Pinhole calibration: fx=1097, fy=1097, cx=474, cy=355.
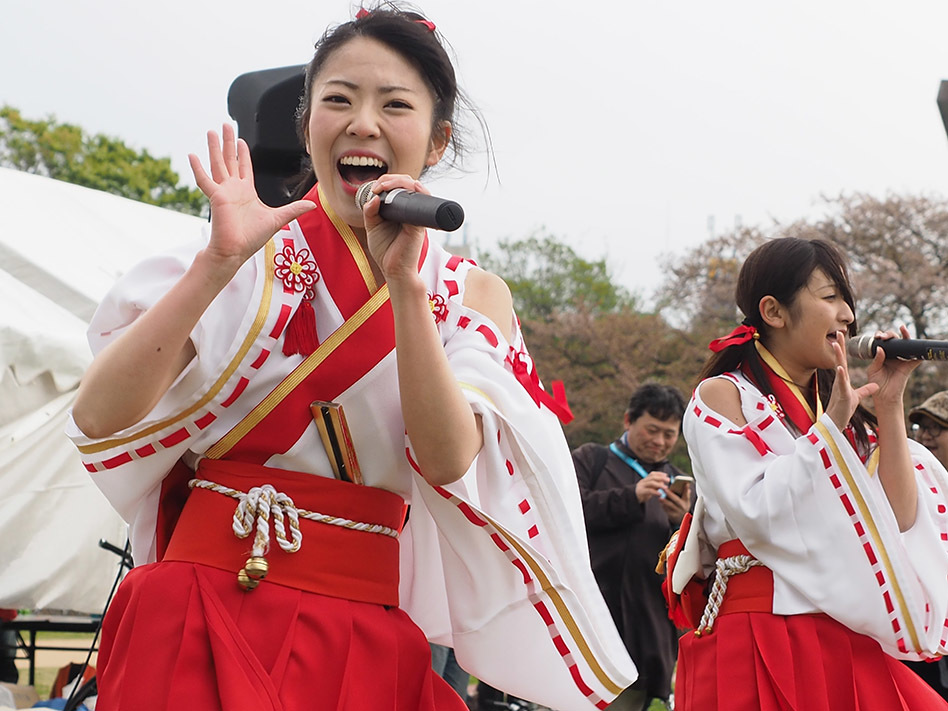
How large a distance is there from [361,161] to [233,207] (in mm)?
332

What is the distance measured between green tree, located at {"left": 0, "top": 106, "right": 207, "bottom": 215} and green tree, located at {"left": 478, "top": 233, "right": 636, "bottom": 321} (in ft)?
26.2

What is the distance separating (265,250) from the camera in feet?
6.49

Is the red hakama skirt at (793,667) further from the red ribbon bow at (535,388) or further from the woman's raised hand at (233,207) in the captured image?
the woman's raised hand at (233,207)

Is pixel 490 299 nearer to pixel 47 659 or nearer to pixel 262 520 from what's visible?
pixel 262 520

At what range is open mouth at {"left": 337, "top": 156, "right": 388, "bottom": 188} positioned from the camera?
6.52ft

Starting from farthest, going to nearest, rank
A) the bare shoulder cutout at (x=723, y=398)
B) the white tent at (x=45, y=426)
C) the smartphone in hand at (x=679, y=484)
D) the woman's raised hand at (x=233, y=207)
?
the white tent at (x=45, y=426)
the smartphone in hand at (x=679, y=484)
the bare shoulder cutout at (x=723, y=398)
the woman's raised hand at (x=233, y=207)

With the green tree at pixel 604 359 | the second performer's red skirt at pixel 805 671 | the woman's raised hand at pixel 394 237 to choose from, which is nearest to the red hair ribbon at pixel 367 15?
the woman's raised hand at pixel 394 237

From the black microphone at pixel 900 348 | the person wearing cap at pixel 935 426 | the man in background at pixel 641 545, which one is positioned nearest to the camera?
the black microphone at pixel 900 348

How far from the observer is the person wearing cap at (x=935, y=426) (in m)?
5.19

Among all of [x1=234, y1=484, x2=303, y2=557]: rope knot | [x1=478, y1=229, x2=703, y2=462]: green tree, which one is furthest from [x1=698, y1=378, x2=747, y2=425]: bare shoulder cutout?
[x1=478, y1=229, x2=703, y2=462]: green tree

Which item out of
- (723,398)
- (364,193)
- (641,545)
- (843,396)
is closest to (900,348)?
(843,396)

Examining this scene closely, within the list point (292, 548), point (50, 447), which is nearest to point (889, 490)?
point (292, 548)

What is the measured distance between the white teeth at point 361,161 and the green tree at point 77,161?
69.2 feet

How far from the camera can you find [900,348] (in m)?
3.02
